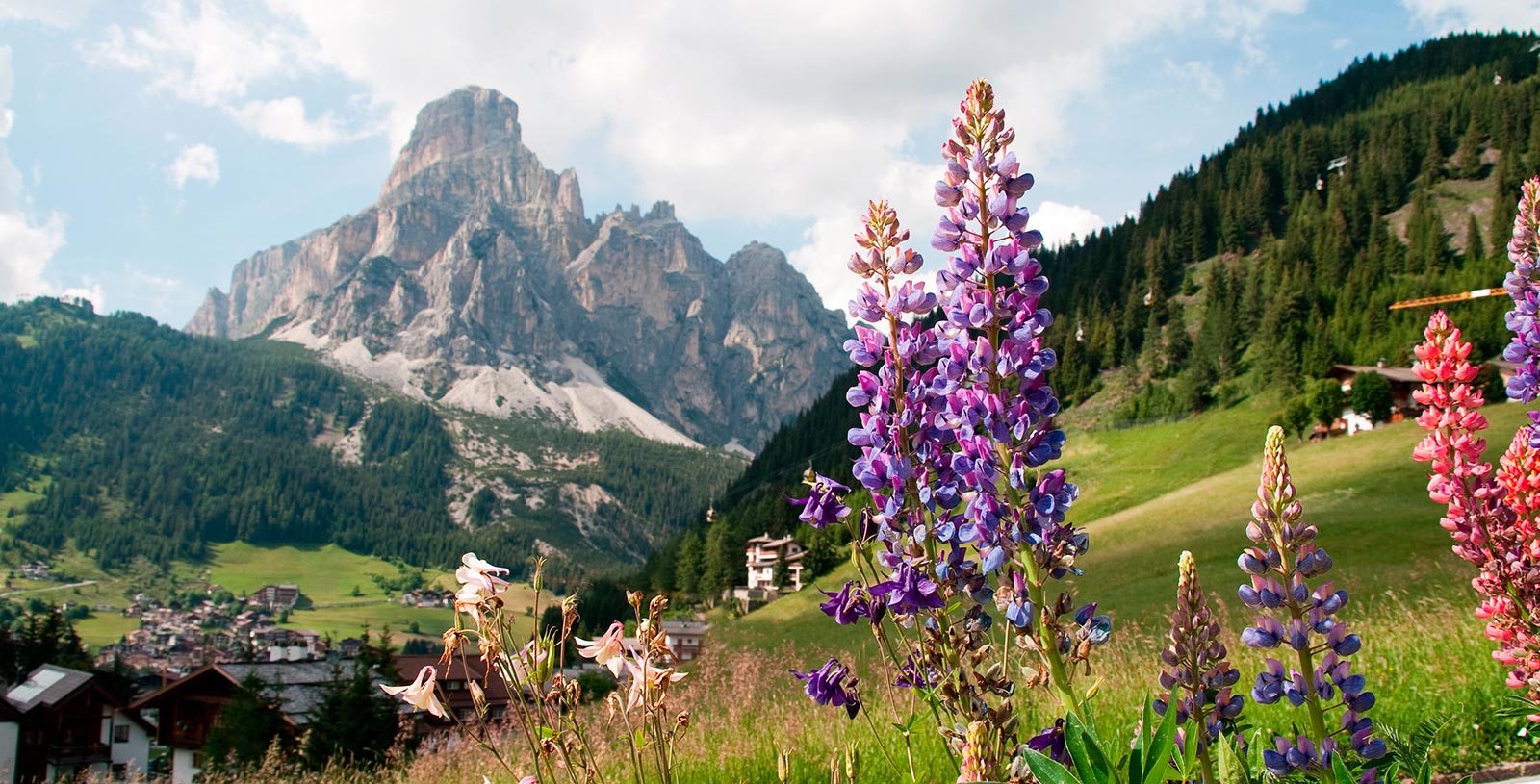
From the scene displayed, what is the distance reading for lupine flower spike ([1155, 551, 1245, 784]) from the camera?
104 inches

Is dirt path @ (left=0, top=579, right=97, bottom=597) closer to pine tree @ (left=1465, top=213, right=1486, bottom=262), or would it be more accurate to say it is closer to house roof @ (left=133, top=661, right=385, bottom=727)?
house roof @ (left=133, top=661, right=385, bottom=727)

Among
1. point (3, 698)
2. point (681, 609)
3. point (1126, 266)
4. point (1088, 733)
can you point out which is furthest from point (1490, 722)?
point (1126, 266)

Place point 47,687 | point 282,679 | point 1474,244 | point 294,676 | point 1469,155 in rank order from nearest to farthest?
point 47,687 < point 282,679 < point 294,676 < point 1474,244 < point 1469,155

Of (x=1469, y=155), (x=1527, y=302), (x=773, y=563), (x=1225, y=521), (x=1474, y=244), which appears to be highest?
(x=1469, y=155)

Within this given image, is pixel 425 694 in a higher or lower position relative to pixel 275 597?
higher

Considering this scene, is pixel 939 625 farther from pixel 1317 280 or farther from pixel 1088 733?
pixel 1317 280

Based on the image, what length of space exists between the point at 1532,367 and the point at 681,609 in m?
88.9

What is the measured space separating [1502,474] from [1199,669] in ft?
8.78

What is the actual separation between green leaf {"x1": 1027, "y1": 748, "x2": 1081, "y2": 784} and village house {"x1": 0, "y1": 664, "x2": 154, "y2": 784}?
165ft

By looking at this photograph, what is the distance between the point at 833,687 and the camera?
3.22m

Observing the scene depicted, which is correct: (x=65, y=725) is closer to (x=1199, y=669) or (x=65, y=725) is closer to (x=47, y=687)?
(x=47, y=687)

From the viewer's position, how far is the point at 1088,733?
2076 millimetres

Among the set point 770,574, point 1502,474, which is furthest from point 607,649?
point 770,574

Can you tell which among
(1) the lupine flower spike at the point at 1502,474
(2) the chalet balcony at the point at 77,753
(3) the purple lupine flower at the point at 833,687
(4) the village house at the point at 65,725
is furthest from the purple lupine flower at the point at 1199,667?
(2) the chalet balcony at the point at 77,753
